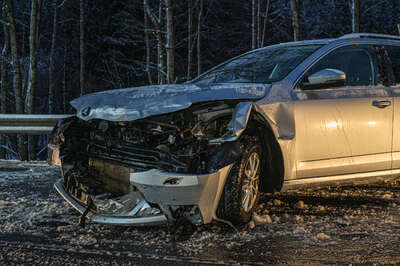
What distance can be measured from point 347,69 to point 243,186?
195 cm

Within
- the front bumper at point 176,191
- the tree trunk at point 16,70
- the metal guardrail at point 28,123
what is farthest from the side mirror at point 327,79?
the tree trunk at point 16,70

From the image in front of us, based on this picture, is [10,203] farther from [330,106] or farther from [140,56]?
[140,56]

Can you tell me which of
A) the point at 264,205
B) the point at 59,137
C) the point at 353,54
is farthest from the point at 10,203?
the point at 353,54

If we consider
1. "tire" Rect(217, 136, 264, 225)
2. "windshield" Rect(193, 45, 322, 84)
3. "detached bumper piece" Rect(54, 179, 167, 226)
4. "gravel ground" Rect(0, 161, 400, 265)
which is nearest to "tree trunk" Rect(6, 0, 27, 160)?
"gravel ground" Rect(0, 161, 400, 265)

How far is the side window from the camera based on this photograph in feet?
14.3

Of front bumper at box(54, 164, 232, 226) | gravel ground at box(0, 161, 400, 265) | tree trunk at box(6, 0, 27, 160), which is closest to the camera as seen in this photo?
gravel ground at box(0, 161, 400, 265)

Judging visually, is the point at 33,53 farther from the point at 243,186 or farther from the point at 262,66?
the point at 243,186

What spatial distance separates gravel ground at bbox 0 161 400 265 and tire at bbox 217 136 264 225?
0.17m

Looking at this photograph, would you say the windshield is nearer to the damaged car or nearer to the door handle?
the damaged car

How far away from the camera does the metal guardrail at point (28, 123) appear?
27.8 ft

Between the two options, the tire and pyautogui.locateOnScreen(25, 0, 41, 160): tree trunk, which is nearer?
the tire

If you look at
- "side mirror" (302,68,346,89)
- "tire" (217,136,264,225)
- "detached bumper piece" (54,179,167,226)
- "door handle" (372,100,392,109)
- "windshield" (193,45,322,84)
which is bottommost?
"detached bumper piece" (54,179,167,226)

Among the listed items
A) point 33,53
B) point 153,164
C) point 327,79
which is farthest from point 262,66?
point 33,53

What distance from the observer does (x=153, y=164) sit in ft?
12.4
